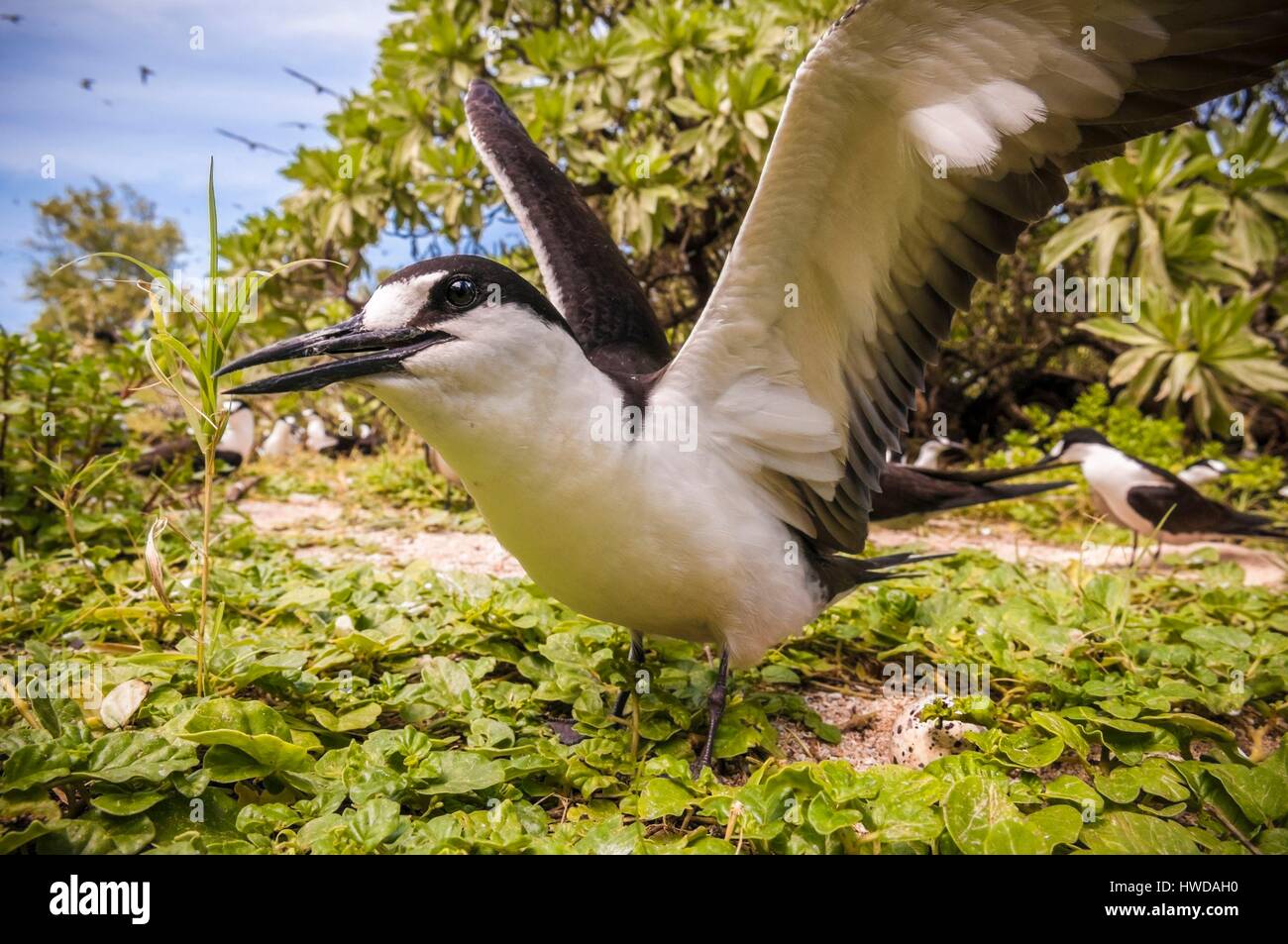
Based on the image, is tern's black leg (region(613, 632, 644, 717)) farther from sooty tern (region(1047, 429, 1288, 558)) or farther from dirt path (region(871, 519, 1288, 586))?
sooty tern (region(1047, 429, 1288, 558))

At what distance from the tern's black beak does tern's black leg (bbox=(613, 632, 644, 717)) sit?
0.88 metres

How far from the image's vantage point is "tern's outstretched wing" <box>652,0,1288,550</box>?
1.40m

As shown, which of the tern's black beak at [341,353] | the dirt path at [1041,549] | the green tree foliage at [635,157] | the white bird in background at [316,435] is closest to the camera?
the tern's black beak at [341,353]

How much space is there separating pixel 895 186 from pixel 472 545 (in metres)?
2.71

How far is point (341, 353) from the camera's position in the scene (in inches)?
57.0

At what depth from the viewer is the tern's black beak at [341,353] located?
1.38 meters

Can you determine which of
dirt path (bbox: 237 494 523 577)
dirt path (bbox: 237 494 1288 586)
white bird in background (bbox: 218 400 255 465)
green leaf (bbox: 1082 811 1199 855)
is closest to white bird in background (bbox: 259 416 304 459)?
white bird in background (bbox: 218 400 255 465)

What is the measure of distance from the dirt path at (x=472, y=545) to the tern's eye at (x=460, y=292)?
168cm

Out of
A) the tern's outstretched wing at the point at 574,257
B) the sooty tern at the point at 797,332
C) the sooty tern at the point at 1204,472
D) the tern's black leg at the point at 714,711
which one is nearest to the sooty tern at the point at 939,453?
→ the sooty tern at the point at 1204,472

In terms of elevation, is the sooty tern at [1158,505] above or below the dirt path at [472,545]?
above

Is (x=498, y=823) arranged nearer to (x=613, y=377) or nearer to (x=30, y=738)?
(x=30, y=738)

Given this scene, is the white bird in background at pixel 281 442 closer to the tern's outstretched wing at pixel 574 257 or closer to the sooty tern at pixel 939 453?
the tern's outstretched wing at pixel 574 257

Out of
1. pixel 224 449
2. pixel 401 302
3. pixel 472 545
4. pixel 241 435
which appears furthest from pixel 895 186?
pixel 241 435
